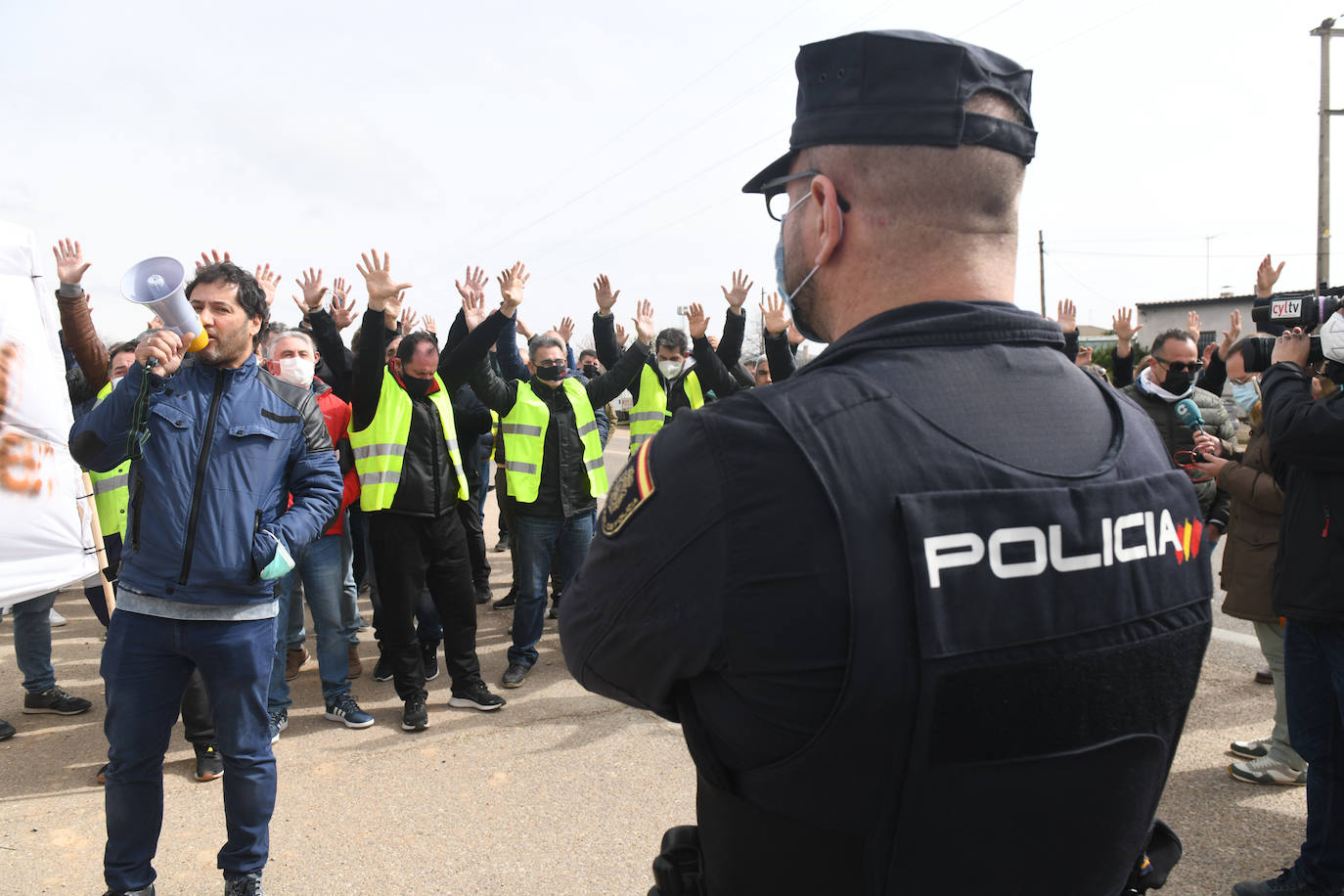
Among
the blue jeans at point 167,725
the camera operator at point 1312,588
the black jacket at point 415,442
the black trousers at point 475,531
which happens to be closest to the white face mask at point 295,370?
the black jacket at point 415,442

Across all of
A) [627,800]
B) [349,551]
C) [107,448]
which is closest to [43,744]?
[349,551]

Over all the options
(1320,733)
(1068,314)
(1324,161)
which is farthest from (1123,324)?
(1324,161)

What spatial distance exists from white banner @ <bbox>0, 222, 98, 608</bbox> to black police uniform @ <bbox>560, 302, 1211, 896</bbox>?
409cm

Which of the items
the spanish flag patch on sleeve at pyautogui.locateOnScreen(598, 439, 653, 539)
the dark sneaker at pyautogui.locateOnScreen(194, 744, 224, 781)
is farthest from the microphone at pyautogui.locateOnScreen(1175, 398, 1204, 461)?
the dark sneaker at pyautogui.locateOnScreen(194, 744, 224, 781)

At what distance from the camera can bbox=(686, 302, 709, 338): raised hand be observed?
6.71 m

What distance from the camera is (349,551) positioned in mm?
5562

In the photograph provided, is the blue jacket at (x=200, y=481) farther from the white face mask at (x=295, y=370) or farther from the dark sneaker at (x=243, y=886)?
the white face mask at (x=295, y=370)

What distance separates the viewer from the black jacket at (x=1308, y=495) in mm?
3074

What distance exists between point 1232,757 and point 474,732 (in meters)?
3.84

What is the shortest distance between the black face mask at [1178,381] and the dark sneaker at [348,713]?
5.21m

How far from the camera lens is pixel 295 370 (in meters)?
5.23

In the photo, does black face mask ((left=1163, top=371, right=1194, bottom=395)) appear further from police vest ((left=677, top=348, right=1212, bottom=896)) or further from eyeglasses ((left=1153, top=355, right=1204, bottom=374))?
police vest ((left=677, top=348, right=1212, bottom=896))

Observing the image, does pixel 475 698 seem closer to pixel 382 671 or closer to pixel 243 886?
pixel 382 671

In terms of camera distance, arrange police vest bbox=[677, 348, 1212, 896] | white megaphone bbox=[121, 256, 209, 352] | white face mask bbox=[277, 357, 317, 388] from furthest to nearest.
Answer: white face mask bbox=[277, 357, 317, 388]
white megaphone bbox=[121, 256, 209, 352]
police vest bbox=[677, 348, 1212, 896]
